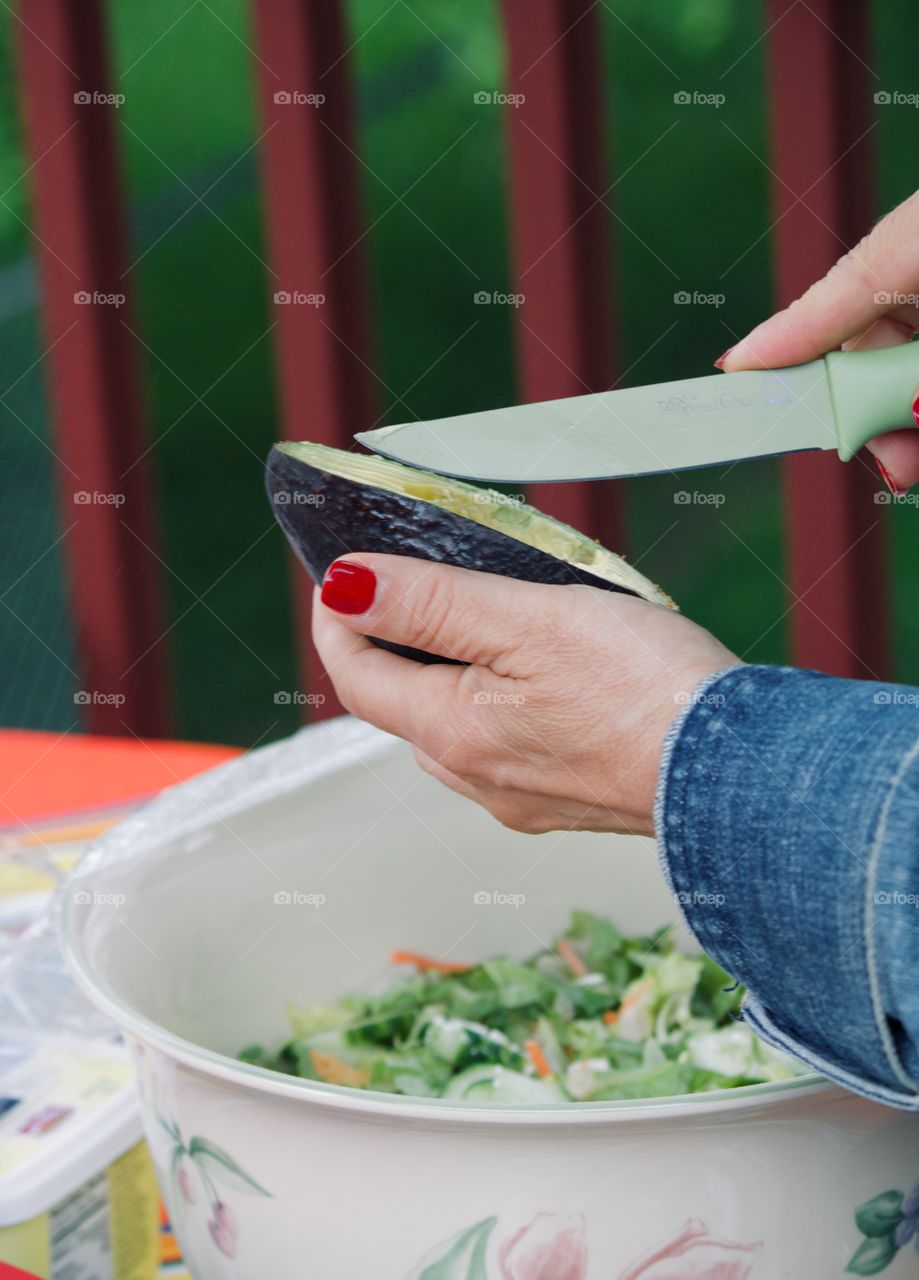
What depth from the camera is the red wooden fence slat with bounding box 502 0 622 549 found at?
5.07ft

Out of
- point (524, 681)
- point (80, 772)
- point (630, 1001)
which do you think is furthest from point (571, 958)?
point (80, 772)

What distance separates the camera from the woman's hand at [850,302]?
766 mm

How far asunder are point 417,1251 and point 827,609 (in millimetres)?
1274

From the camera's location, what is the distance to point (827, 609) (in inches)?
66.9

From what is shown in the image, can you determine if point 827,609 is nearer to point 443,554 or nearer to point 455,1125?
point 443,554

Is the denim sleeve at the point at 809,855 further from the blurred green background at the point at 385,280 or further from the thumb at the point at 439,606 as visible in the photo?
the blurred green background at the point at 385,280

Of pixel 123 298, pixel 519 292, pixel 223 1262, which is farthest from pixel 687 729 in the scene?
pixel 123 298

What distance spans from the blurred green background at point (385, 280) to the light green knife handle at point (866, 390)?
1.03 metres

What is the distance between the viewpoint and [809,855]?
46cm

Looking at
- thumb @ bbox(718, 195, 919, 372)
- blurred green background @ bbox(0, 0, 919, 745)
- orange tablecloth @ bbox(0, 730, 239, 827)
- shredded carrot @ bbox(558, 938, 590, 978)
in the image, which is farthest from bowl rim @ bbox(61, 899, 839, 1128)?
blurred green background @ bbox(0, 0, 919, 745)

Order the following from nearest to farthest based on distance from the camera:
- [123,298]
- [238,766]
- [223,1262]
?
[223,1262] → [238,766] → [123,298]

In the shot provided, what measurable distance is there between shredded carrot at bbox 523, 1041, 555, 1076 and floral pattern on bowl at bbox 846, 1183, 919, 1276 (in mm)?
191

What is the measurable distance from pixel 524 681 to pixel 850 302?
1.12ft

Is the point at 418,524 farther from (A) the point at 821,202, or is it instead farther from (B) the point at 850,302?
(A) the point at 821,202
